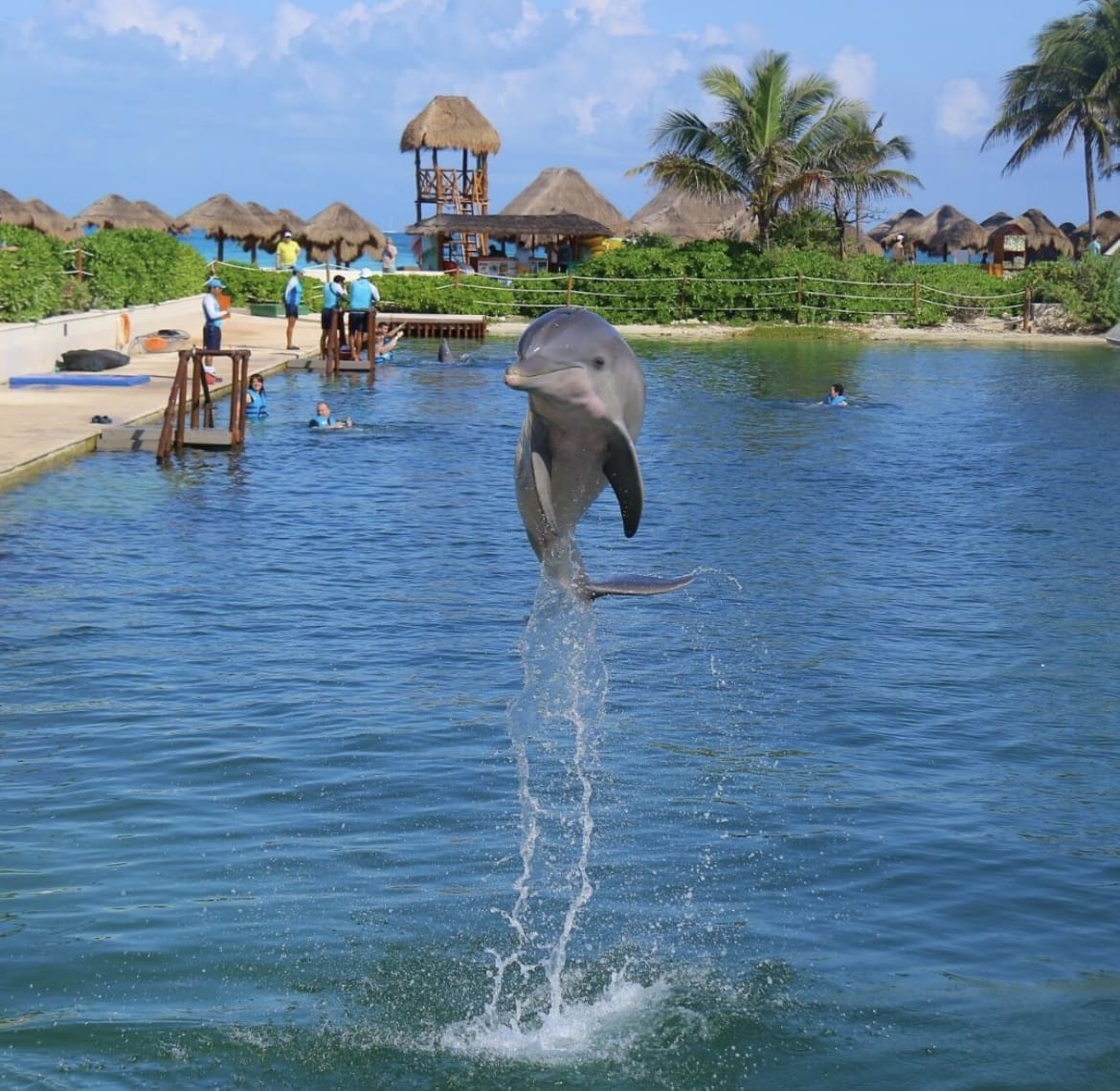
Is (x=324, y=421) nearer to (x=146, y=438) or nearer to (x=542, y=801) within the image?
(x=146, y=438)

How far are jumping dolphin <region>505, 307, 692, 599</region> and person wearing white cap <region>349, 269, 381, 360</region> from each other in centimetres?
2808

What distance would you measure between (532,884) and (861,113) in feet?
134

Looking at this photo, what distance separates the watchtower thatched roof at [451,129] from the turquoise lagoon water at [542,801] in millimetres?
45773

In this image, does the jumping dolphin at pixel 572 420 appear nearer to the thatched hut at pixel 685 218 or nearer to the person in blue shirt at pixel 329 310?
the person in blue shirt at pixel 329 310

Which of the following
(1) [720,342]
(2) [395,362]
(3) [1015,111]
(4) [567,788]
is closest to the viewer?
(4) [567,788]

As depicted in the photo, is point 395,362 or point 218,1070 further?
point 395,362

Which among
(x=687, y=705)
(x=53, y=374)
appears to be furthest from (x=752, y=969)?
(x=53, y=374)

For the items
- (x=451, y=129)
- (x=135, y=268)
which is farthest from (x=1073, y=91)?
(x=135, y=268)

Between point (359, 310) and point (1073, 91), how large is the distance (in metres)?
32.3

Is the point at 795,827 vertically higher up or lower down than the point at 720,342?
lower down

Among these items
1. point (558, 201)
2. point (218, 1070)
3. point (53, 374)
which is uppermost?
point (558, 201)

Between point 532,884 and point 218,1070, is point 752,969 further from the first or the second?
point 218,1070

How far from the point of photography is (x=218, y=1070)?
6754 millimetres

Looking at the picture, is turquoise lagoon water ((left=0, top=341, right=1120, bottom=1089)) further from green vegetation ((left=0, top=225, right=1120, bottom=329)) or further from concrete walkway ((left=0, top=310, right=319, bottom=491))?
green vegetation ((left=0, top=225, right=1120, bottom=329))
